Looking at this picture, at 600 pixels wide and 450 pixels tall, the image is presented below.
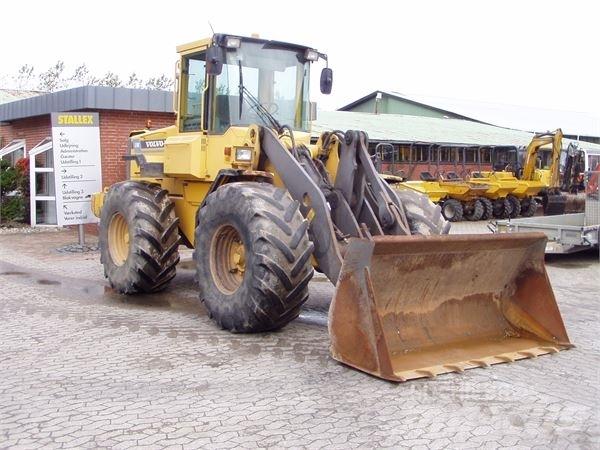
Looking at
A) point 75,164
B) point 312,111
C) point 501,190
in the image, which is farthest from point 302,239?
point 501,190

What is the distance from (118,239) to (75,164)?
14.4ft

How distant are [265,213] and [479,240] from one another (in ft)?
6.09

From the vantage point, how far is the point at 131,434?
4.25m

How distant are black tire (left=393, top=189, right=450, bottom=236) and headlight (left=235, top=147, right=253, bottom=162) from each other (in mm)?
1558

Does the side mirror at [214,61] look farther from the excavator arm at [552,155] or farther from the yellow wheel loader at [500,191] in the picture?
the excavator arm at [552,155]

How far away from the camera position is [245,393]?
503cm

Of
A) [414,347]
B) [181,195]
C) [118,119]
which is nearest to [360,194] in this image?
[414,347]

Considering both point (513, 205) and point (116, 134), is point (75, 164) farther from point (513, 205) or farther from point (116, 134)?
point (513, 205)

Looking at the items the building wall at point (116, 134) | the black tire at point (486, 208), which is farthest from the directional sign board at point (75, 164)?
the black tire at point (486, 208)

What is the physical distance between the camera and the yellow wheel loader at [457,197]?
2133 centimetres

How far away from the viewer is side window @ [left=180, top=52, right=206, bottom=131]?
8.03 meters

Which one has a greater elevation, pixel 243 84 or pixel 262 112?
pixel 243 84

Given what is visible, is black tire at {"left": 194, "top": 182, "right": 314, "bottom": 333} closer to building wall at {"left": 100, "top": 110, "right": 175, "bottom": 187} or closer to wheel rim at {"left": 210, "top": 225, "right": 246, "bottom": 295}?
wheel rim at {"left": 210, "top": 225, "right": 246, "bottom": 295}

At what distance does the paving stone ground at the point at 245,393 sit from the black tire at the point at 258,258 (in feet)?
0.86
